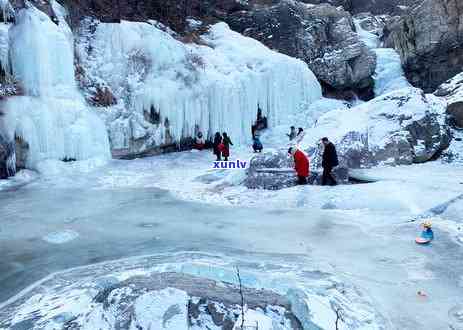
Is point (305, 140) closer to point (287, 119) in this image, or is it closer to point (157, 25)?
point (287, 119)

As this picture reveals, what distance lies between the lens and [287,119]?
65.9 feet

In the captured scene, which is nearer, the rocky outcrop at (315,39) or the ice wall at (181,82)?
the ice wall at (181,82)

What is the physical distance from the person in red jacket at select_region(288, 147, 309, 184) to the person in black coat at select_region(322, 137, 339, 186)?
39 cm

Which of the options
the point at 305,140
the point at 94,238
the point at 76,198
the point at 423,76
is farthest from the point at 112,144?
the point at 423,76

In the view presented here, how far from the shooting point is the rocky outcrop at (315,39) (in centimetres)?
2288

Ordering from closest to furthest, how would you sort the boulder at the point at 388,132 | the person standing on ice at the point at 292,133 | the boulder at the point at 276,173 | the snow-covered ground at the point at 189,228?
the snow-covered ground at the point at 189,228 → the boulder at the point at 276,173 → the boulder at the point at 388,132 → the person standing on ice at the point at 292,133

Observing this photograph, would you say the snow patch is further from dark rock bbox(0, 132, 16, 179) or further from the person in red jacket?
dark rock bbox(0, 132, 16, 179)

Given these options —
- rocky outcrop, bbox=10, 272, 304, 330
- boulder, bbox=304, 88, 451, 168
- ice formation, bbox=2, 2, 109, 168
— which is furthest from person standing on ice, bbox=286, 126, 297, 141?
rocky outcrop, bbox=10, 272, 304, 330

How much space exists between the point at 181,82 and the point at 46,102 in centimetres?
523

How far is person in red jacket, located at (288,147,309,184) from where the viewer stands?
33.1ft

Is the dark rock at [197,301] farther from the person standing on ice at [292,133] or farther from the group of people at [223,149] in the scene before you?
the person standing on ice at [292,133]

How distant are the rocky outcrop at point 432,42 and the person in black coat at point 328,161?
15.4 meters

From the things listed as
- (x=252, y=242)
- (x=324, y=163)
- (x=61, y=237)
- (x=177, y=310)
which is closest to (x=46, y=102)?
(x=61, y=237)

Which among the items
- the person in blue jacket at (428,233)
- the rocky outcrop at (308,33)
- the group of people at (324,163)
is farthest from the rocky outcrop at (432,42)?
the person in blue jacket at (428,233)
